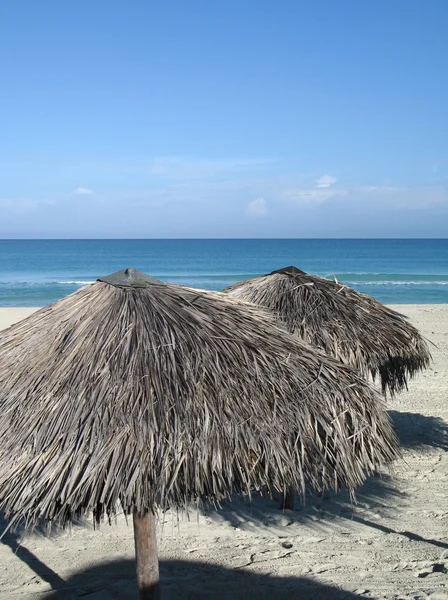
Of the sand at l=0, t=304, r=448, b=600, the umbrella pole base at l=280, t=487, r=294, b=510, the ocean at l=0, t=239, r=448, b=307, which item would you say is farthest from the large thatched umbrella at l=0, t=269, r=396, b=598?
the ocean at l=0, t=239, r=448, b=307

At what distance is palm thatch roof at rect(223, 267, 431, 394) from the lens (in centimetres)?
573

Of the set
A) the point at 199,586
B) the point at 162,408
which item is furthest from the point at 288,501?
the point at 162,408

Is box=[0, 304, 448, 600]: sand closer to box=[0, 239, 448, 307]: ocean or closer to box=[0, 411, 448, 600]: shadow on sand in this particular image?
box=[0, 411, 448, 600]: shadow on sand

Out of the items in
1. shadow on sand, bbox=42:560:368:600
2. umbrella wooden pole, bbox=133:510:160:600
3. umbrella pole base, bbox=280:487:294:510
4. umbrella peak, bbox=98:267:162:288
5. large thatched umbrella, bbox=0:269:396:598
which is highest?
umbrella peak, bbox=98:267:162:288

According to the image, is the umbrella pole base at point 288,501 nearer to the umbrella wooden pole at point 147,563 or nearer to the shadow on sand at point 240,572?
the shadow on sand at point 240,572

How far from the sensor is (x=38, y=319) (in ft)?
12.8

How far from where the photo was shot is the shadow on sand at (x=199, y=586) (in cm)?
419

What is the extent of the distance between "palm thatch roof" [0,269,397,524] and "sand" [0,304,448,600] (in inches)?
46.4

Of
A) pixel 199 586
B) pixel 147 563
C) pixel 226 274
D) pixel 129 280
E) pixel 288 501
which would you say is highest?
pixel 129 280

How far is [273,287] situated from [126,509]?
11.2 ft

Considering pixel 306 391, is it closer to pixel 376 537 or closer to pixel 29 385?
pixel 29 385

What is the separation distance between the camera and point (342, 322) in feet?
19.1

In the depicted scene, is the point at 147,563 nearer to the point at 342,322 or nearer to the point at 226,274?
the point at 342,322

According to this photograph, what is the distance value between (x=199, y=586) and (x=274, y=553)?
2.31 feet
